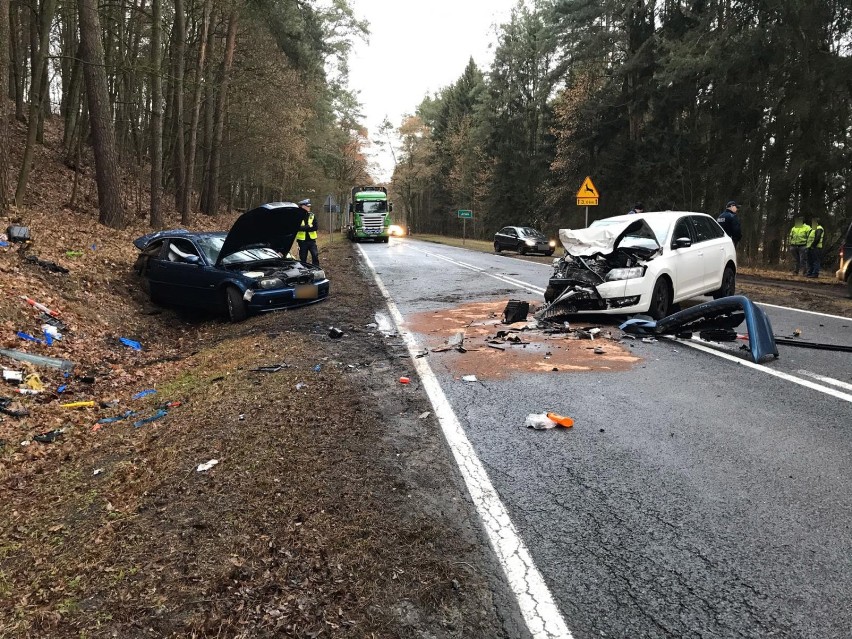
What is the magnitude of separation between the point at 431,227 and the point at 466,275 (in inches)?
2305

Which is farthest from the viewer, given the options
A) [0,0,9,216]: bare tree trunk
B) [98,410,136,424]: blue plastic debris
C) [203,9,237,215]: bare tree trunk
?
[203,9,237,215]: bare tree trunk

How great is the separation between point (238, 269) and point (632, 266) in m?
6.60

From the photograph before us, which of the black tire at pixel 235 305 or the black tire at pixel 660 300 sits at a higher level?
the black tire at pixel 660 300

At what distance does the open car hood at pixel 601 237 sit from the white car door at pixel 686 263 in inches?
15.5

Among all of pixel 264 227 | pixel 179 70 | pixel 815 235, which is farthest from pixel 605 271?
pixel 179 70

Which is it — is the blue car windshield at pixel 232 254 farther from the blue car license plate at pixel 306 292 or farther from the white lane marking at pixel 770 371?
the white lane marking at pixel 770 371

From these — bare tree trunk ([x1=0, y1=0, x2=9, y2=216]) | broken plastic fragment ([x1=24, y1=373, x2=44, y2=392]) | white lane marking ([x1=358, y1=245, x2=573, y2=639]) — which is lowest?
broken plastic fragment ([x1=24, y1=373, x2=44, y2=392])

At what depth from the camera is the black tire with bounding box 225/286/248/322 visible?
9602 mm

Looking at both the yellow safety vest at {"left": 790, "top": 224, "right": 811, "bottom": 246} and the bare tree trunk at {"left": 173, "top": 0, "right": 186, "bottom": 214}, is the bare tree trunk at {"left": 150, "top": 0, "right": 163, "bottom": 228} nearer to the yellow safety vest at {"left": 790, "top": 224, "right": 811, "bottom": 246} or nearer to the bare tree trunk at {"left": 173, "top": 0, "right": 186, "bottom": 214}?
the bare tree trunk at {"left": 173, "top": 0, "right": 186, "bottom": 214}

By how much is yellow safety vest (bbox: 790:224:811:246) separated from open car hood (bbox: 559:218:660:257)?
33.0ft

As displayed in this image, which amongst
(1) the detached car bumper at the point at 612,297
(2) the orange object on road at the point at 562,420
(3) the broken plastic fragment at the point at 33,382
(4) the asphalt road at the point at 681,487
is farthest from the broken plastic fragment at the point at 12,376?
(1) the detached car bumper at the point at 612,297

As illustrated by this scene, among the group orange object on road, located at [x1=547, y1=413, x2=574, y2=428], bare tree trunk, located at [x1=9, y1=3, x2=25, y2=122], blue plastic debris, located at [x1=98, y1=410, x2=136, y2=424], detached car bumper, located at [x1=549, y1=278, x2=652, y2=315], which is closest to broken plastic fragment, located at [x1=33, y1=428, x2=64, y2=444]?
blue plastic debris, located at [x1=98, y1=410, x2=136, y2=424]

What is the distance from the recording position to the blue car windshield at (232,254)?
1002 centimetres

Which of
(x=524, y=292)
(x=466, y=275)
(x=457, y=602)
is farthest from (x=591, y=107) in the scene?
(x=457, y=602)
